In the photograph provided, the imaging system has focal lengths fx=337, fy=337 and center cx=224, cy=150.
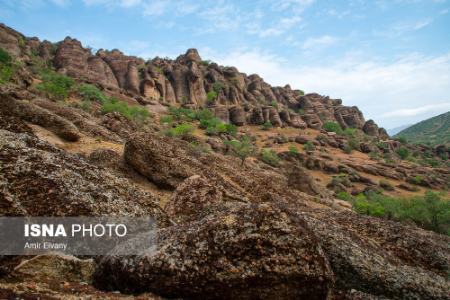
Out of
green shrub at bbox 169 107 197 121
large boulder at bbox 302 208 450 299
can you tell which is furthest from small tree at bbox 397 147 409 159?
large boulder at bbox 302 208 450 299

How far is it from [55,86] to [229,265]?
211 feet

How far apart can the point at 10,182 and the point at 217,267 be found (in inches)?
201

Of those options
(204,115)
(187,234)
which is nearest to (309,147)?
(204,115)

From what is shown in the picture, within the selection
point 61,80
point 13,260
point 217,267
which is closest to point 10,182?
point 13,260

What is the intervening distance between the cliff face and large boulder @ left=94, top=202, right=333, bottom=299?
9046cm

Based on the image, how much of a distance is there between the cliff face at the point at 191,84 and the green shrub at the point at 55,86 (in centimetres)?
1582

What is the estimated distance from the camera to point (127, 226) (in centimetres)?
816

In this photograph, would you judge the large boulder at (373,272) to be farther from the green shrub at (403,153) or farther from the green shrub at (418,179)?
the green shrub at (403,153)

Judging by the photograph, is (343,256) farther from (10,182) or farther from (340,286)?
(10,182)

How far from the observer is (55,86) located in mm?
61000

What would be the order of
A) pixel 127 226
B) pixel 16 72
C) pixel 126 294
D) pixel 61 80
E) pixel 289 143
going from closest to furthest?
pixel 126 294 < pixel 127 226 < pixel 16 72 < pixel 61 80 < pixel 289 143

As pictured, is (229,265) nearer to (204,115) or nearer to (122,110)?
(122,110)

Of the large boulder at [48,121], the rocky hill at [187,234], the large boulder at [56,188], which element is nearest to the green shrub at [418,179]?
the rocky hill at [187,234]

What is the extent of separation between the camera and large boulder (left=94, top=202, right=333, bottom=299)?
5.97 m
